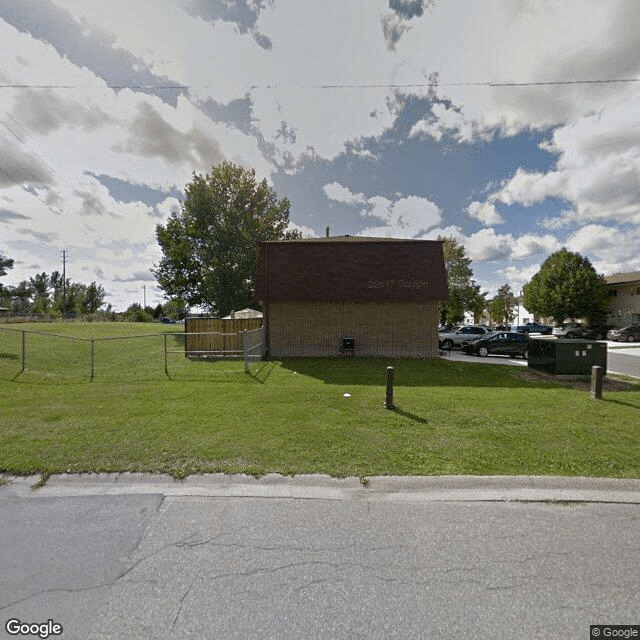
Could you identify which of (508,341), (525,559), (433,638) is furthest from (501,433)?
(508,341)

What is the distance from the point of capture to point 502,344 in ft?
→ 56.2

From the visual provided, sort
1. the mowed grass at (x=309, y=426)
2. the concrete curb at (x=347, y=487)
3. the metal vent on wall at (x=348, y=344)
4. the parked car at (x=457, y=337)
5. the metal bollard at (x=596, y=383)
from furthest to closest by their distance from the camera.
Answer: the parked car at (x=457, y=337) → the metal vent on wall at (x=348, y=344) → the metal bollard at (x=596, y=383) → the mowed grass at (x=309, y=426) → the concrete curb at (x=347, y=487)

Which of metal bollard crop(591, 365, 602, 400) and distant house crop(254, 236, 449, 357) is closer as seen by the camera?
metal bollard crop(591, 365, 602, 400)

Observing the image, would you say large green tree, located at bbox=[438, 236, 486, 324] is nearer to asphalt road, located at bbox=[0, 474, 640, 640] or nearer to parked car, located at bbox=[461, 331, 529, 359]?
parked car, located at bbox=[461, 331, 529, 359]

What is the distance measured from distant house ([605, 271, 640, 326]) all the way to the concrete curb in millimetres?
43557

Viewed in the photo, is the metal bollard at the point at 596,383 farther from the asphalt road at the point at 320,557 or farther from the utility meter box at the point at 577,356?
the asphalt road at the point at 320,557

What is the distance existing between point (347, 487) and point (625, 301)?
47.7m

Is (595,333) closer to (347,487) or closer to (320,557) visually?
(347,487)

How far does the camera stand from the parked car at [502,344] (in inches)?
669

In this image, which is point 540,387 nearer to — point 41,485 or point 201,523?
point 201,523

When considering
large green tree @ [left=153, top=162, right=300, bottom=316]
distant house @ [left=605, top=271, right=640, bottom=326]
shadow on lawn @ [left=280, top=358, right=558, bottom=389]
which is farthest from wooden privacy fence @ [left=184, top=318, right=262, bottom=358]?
distant house @ [left=605, top=271, right=640, bottom=326]

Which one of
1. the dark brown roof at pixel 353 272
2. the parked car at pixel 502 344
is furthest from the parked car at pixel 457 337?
the dark brown roof at pixel 353 272

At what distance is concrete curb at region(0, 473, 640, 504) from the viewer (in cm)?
354

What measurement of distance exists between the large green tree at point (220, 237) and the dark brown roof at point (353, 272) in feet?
37.3
